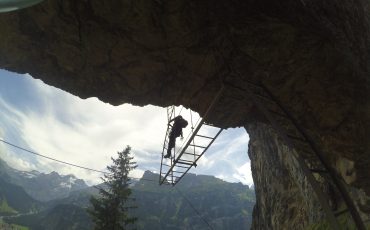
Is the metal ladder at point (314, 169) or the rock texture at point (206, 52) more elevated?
the rock texture at point (206, 52)

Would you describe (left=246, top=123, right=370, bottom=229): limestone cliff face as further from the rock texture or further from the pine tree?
the pine tree

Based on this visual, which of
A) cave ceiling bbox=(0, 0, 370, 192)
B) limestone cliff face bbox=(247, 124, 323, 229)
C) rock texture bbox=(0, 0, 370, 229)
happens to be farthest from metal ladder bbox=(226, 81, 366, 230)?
limestone cliff face bbox=(247, 124, 323, 229)

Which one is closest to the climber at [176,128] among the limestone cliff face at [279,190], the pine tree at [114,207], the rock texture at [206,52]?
the rock texture at [206,52]

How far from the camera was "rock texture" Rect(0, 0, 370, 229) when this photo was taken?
281 inches

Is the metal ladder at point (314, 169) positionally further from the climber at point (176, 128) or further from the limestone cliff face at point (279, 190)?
the limestone cliff face at point (279, 190)

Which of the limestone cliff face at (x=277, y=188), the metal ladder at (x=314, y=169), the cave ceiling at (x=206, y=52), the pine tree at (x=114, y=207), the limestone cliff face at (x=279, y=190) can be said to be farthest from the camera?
the pine tree at (x=114, y=207)

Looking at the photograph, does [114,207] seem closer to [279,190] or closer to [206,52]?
[279,190]

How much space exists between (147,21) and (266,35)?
280 centimetres

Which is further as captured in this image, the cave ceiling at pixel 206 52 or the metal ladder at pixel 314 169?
the cave ceiling at pixel 206 52

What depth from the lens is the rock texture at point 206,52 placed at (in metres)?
7.14

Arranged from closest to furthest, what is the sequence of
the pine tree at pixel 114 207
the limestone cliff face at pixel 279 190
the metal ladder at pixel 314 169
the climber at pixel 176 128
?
the metal ladder at pixel 314 169, the climber at pixel 176 128, the limestone cliff face at pixel 279 190, the pine tree at pixel 114 207

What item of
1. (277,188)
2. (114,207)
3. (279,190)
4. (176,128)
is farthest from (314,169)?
(114,207)

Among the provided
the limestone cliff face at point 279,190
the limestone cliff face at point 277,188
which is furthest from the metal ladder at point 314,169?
the limestone cliff face at point 277,188

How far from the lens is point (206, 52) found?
8219 mm
